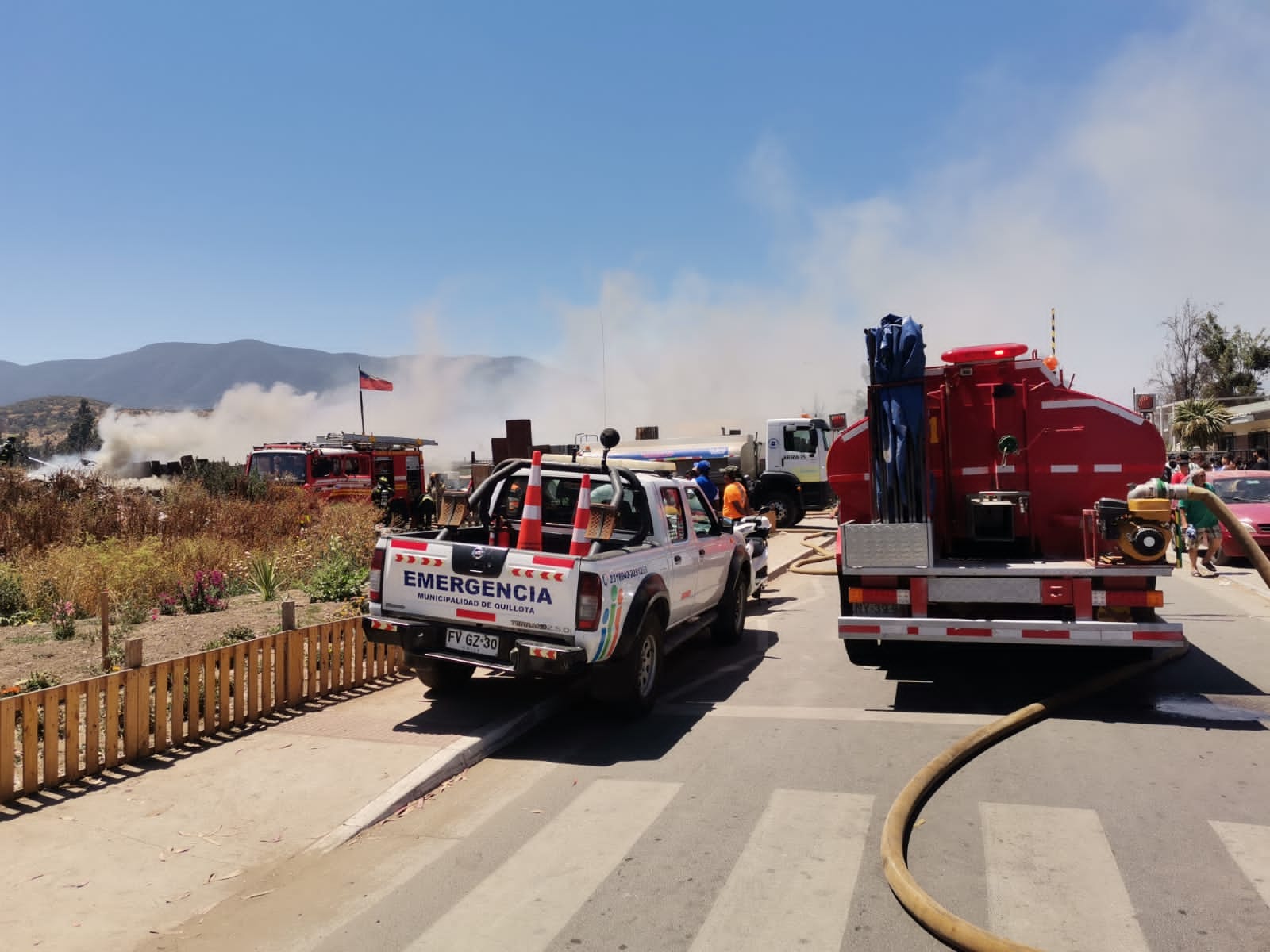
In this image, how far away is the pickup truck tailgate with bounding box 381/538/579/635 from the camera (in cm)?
624

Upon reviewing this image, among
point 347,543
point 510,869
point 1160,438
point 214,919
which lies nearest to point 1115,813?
point 510,869

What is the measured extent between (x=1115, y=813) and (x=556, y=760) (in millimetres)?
3280

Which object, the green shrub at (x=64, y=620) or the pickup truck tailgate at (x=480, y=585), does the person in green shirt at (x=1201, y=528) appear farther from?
the green shrub at (x=64, y=620)

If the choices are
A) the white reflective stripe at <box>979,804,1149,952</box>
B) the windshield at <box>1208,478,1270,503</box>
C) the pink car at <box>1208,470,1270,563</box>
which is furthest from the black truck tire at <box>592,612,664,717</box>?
the windshield at <box>1208,478,1270,503</box>

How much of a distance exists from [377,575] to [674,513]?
110 inches

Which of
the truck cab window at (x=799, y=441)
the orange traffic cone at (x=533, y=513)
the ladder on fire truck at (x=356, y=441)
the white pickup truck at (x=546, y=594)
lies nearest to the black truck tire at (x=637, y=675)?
the white pickup truck at (x=546, y=594)

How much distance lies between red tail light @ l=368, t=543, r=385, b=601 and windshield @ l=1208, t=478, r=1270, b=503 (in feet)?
47.4

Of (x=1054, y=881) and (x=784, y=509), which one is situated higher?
(x=784, y=509)

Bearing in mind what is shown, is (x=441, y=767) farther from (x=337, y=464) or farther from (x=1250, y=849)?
(x=337, y=464)

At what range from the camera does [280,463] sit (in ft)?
65.2

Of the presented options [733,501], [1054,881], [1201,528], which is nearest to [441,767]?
[1054,881]

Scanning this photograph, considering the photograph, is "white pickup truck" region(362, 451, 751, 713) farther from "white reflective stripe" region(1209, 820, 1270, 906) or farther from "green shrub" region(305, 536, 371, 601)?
"white reflective stripe" region(1209, 820, 1270, 906)

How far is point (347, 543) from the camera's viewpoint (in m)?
11.6

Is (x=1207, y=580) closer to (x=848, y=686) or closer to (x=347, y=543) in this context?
(x=848, y=686)
